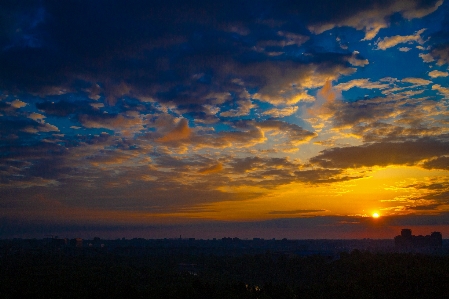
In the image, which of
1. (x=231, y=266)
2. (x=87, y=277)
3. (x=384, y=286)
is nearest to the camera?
(x=384, y=286)

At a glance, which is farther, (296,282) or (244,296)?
(296,282)

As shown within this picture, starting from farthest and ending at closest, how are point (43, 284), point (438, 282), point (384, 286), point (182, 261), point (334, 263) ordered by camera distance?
point (182, 261) < point (334, 263) < point (43, 284) < point (384, 286) < point (438, 282)

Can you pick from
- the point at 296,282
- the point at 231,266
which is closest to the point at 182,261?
the point at 231,266

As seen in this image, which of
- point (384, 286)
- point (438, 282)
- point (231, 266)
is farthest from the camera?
point (231, 266)

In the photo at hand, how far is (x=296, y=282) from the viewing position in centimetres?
8156

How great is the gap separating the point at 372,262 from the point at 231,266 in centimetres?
4877

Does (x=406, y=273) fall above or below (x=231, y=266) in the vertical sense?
above

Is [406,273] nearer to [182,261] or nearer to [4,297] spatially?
[4,297]

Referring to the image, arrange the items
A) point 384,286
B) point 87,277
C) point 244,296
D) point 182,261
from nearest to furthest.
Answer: point 244,296
point 384,286
point 87,277
point 182,261

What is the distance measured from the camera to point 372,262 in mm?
73875

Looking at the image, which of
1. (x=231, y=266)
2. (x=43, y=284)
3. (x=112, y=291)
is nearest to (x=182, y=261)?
(x=231, y=266)

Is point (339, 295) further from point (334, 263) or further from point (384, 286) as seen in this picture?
point (334, 263)

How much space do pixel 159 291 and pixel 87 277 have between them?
91.8 feet

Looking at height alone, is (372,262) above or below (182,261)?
above
